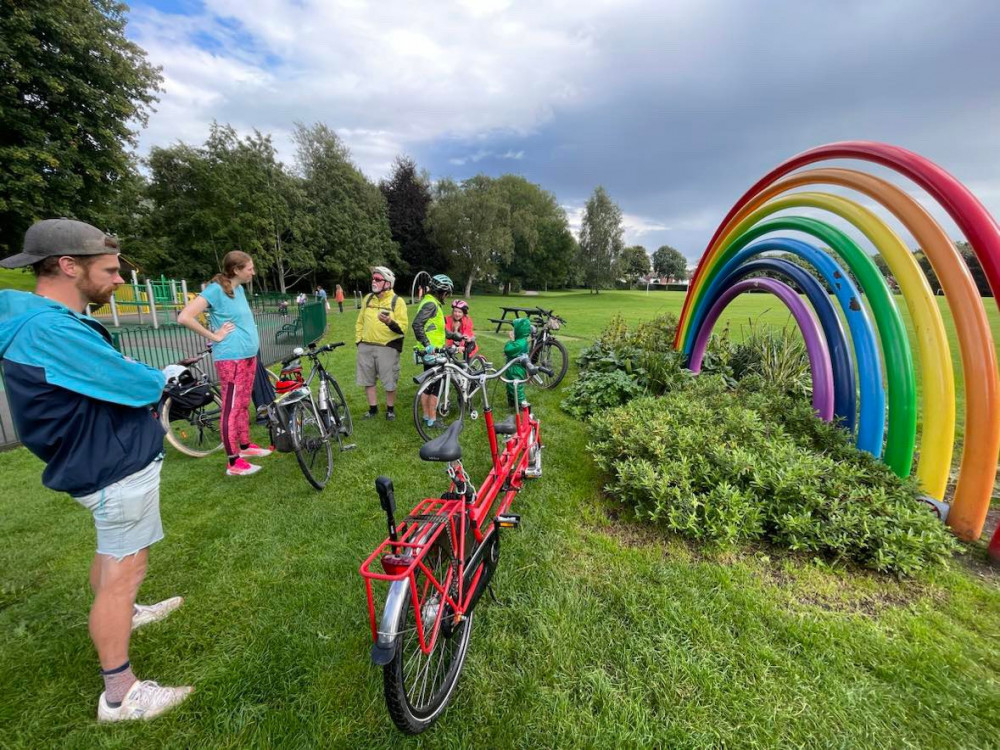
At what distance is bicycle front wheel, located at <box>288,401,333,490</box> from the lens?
3.70 metres

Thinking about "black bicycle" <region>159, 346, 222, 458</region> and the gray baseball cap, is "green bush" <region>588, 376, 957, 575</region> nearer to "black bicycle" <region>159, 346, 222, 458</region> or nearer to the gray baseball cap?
the gray baseball cap

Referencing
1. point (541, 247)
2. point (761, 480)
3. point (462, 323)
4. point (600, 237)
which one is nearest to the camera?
point (761, 480)

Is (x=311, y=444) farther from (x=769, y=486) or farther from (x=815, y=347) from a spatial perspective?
(x=815, y=347)

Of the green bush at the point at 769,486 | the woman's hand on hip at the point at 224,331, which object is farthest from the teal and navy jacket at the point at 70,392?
the green bush at the point at 769,486

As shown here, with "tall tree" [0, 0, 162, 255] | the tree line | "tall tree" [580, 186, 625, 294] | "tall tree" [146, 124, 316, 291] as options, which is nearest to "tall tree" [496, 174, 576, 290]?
the tree line

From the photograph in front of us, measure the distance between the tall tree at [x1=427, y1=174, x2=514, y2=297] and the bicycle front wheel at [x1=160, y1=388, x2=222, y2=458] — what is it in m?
32.3

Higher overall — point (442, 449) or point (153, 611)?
point (442, 449)

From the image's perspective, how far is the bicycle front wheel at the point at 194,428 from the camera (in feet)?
14.5

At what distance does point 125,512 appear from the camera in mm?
1797

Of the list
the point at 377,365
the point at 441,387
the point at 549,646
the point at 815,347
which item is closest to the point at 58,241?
the point at 549,646

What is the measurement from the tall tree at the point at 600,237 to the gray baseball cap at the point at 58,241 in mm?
43628

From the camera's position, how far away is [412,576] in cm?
159

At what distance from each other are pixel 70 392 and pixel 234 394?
7.87ft

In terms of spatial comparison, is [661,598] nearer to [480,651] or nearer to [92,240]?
[480,651]
